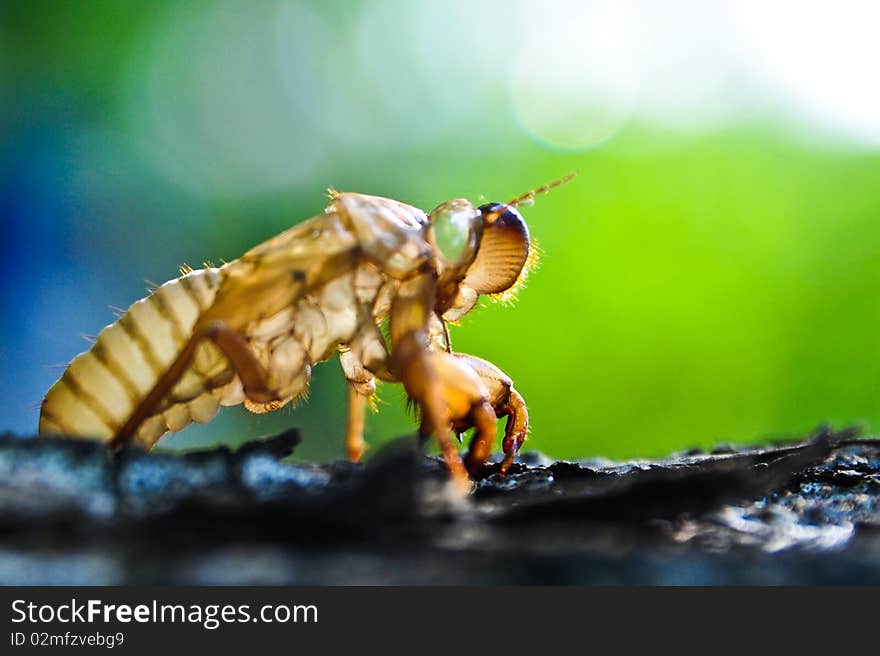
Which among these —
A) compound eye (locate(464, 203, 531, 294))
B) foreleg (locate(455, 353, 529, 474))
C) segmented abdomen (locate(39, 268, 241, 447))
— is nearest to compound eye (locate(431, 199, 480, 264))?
compound eye (locate(464, 203, 531, 294))

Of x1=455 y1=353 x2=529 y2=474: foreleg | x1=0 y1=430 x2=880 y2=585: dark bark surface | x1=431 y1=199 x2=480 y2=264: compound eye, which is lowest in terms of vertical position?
x1=0 y1=430 x2=880 y2=585: dark bark surface

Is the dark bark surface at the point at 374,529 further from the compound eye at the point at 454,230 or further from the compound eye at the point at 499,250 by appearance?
the compound eye at the point at 499,250

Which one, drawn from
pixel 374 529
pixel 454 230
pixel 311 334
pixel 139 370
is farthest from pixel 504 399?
pixel 374 529

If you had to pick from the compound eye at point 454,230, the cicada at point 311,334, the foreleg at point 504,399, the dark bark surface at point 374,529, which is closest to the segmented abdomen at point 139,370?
the cicada at point 311,334

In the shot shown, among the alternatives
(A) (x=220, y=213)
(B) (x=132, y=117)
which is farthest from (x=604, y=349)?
(B) (x=132, y=117)

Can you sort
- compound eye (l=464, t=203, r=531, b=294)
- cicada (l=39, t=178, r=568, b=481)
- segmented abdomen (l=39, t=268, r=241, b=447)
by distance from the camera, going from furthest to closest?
1. compound eye (l=464, t=203, r=531, b=294)
2. segmented abdomen (l=39, t=268, r=241, b=447)
3. cicada (l=39, t=178, r=568, b=481)

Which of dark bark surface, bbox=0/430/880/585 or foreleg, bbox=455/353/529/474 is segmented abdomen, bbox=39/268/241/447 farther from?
dark bark surface, bbox=0/430/880/585

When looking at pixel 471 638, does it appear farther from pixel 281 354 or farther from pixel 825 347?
pixel 825 347
